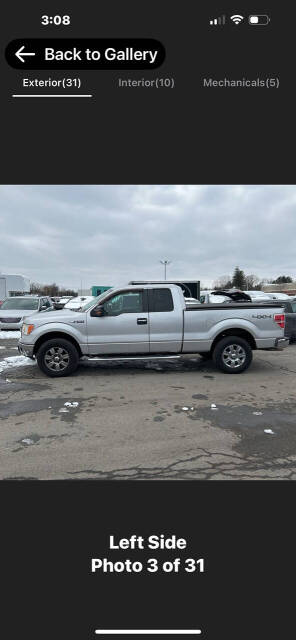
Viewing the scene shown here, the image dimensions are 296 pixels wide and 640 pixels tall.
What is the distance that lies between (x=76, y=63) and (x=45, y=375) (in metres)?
5.05

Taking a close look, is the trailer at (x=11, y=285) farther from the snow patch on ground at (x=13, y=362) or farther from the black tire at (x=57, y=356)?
the black tire at (x=57, y=356)

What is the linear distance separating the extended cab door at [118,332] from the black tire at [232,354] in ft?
4.94

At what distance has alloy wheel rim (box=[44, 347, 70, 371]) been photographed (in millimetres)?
5613

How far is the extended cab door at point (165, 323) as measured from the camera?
5.71m

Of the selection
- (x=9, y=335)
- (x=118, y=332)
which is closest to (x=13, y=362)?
(x=118, y=332)

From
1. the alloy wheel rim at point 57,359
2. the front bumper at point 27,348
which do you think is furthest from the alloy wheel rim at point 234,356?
the front bumper at point 27,348

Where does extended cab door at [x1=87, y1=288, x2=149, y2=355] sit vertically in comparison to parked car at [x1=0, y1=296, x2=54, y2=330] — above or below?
below

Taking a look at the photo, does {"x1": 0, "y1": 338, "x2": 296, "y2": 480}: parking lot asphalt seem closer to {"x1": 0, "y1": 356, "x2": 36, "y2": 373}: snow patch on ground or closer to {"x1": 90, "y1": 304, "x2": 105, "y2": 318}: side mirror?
{"x1": 0, "y1": 356, "x2": 36, "y2": 373}: snow patch on ground

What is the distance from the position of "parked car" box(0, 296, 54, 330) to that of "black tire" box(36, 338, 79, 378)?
5.39 metres

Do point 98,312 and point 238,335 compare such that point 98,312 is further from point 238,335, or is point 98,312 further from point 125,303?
point 238,335

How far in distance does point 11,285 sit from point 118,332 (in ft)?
74.9

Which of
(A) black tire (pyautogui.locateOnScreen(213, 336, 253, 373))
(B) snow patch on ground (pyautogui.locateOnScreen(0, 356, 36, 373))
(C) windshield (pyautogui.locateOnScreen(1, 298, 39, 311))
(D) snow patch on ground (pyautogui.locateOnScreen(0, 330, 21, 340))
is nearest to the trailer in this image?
(C) windshield (pyautogui.locateOnScreen(1, 298, 39, 311))

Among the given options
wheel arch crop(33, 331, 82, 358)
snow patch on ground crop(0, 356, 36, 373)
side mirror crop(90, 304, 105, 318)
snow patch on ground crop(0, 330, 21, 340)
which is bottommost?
snow patch on ground crop(0, 356, 36, 373)

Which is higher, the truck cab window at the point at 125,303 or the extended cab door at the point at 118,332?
the truck cab window at the point at 125,303
